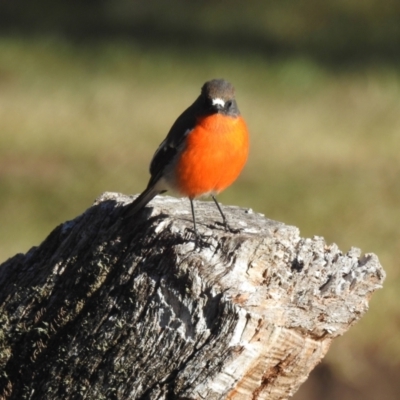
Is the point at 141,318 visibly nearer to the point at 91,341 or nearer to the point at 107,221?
the point at 91,341

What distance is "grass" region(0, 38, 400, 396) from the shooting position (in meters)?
9.99

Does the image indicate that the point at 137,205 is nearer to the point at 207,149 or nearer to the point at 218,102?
the point at 207,149

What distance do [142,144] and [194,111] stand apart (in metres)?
5.78

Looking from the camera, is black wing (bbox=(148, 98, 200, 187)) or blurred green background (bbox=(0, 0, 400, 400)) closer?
black wing (bbox=(148, 98, 200, 187))

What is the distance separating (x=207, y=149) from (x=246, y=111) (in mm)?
6971

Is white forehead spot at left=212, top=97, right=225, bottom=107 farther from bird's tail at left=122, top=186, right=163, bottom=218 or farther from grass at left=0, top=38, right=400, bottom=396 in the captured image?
grass at left=0, top=38, right=400, bottom=396

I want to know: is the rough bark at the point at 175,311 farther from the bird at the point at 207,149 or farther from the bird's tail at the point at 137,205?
the bird at the point at 207,149

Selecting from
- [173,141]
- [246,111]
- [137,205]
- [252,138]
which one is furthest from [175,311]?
[246,111]

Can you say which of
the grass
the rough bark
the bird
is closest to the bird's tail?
the rough bark

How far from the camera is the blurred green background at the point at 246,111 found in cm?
984

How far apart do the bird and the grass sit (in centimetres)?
247

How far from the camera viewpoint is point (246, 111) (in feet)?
43.5

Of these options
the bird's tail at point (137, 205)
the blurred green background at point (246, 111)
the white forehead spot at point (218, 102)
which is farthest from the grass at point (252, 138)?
the bird's tail at point (137, 205)

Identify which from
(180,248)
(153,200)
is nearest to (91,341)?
(180,248)
